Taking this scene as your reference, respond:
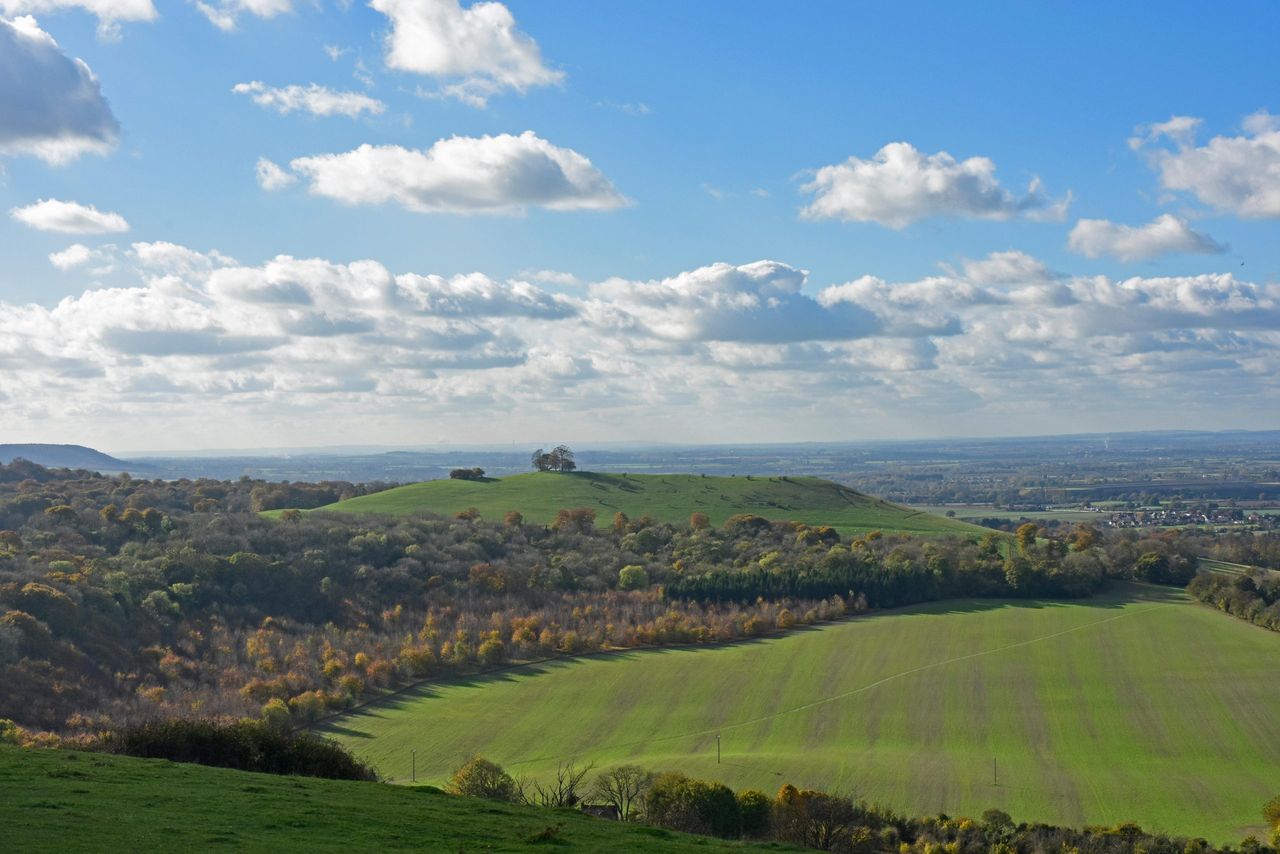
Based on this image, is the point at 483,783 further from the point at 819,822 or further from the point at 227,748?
the point at 819,822

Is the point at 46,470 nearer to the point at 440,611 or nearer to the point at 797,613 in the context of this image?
the point at 440,611

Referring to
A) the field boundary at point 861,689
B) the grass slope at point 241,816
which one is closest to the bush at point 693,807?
the grass slope at point 241,816

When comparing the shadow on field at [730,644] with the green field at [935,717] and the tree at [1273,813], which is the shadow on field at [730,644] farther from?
the tree at [1273,813]

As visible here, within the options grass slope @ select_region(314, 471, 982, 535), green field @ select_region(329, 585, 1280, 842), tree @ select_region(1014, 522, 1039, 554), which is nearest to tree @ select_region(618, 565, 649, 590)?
green field @ select_region(329, 585, 1280, 842)

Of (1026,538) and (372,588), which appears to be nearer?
(372,588)

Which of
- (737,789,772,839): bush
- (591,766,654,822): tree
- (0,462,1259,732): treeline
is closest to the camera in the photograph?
(591,766,654,822): tree

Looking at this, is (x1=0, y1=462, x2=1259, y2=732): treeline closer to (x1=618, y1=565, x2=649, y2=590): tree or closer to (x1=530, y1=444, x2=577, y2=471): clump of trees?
(x1=618, y1=565, x2=649, y2=590): tree

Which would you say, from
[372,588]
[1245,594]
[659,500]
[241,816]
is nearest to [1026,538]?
[1245,594]
